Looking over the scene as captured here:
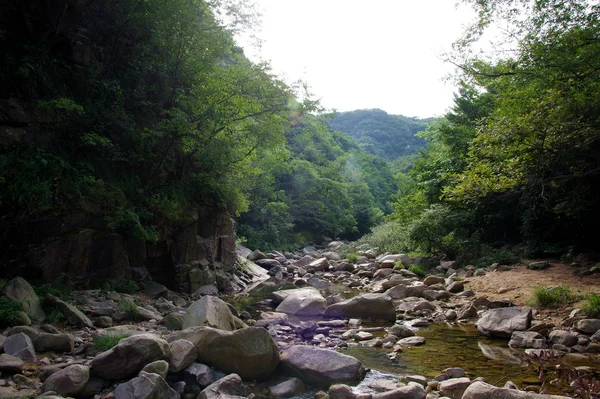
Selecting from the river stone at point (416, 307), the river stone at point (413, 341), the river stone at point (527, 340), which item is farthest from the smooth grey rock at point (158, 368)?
the river stone at point (416, 307)

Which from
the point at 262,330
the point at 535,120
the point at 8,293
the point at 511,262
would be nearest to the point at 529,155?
the point at 535,120

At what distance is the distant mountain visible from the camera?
110875 millimetres

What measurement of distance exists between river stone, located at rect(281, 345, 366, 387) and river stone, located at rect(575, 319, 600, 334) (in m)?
4.23

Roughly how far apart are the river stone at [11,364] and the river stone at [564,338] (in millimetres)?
7966

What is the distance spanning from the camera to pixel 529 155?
930cm

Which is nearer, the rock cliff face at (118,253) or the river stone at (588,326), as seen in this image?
the river stone at (588,326)

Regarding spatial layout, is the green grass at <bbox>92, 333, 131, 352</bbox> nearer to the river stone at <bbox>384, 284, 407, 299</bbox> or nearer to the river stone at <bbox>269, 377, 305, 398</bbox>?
the river stone at <bbox>269, 377, 305, 398</bbox>

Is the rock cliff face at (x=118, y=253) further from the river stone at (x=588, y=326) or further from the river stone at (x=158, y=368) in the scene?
the river stone at (x=588, y=326)

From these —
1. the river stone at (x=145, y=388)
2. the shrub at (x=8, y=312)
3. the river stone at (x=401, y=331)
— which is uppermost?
the shrub at (x=8, y=312)

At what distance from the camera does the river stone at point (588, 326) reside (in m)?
6.79

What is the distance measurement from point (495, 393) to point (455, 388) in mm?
849

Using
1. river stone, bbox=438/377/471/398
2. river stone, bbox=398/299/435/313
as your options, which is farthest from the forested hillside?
river stone, bbox=438/377/471/398

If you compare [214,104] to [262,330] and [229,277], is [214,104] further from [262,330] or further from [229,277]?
[262,330]

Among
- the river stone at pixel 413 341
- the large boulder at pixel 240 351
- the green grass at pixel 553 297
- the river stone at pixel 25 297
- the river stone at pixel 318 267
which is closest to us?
the large boulder at pixel 240 351
